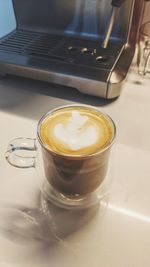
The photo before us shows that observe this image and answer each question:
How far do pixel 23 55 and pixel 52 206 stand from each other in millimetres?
318

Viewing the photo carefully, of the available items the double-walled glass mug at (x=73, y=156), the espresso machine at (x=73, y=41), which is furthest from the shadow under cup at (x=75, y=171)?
the espresso machine at (x=73, y=41)

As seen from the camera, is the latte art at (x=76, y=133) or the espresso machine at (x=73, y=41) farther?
the espresso machine at (x=73, y=41)

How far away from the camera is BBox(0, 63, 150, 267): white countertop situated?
0.30 metres

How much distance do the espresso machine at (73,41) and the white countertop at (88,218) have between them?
0.09 metres

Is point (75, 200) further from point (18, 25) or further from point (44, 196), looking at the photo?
point (18, 25)

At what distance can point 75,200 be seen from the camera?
348mm

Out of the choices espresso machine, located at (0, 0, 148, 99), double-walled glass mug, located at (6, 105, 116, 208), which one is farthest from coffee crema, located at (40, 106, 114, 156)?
espresso machine, located at (0, 0, 148, 99)

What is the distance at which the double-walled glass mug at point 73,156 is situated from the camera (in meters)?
0.30

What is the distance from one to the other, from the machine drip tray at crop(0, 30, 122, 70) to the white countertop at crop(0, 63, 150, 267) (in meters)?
0.12

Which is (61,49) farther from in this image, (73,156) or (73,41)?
(73,156)

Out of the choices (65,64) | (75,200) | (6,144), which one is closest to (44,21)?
(65,64)

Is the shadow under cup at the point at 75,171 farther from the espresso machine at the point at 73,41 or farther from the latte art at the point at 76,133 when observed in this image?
the espresso machine at the point at 73,41

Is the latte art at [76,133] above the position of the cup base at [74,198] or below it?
above

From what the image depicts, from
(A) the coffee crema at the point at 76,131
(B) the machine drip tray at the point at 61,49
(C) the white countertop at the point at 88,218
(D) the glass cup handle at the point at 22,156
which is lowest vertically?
(C) the white countertop at the point at 88,218
